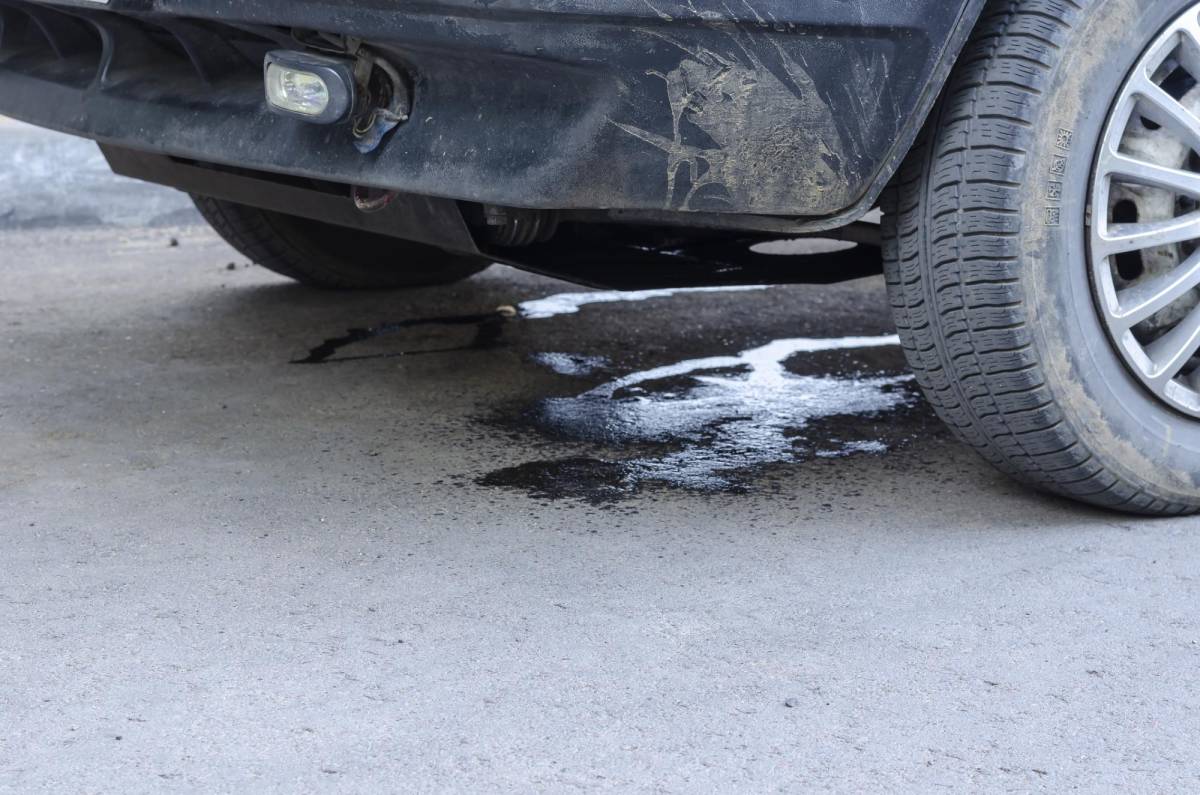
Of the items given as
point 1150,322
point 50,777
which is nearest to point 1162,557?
point 1150,322

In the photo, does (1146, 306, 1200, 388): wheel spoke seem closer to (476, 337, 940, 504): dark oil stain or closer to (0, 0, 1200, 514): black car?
(0, 0, 1200, 514): black car

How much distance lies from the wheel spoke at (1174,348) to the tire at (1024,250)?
55mm

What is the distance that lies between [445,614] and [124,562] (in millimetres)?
564

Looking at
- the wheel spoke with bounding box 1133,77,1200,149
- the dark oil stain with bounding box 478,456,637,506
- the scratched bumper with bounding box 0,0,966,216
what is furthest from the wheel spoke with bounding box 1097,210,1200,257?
the dark oil stain with bounding box 478,456,637,506

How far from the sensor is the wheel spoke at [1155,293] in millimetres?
2475

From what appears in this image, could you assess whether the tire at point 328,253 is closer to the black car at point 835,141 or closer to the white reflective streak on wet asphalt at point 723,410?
the white reflective streak on wet asphalt at point 723,410

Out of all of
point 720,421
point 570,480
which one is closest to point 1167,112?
point 720,421

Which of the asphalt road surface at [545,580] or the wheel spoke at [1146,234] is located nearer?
the asphalt road surface at [545,580]

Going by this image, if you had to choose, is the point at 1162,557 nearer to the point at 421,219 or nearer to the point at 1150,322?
the point at 1150,322

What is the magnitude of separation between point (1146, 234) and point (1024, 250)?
30 cm

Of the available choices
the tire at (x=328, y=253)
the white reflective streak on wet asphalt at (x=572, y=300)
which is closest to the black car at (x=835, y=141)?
the tire at (x=328, y=253)

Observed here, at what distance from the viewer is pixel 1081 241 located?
7.88ft

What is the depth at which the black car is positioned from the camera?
7.07ft

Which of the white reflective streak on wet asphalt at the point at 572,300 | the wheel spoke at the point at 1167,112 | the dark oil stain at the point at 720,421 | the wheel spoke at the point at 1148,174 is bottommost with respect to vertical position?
the white reflective streak on wet asphalt at the point at 572,300
